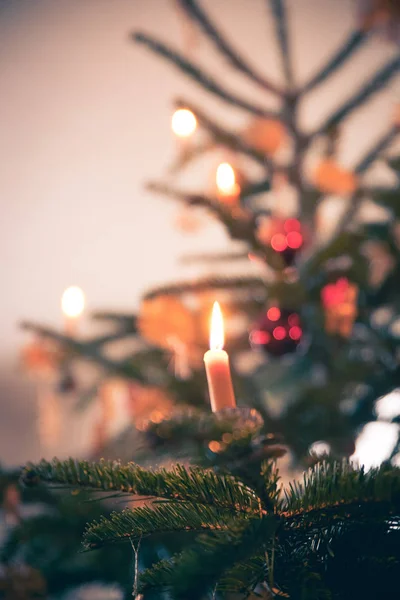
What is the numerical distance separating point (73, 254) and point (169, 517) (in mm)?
1623

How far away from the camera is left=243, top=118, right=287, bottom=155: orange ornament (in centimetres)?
98

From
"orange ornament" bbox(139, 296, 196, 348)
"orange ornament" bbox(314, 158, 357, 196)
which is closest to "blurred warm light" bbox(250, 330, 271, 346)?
"orange ornament" bbox(139, 296, 196, 348)

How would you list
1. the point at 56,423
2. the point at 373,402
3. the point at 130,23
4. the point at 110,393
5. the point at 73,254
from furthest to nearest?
the point at 73,254, the point at 130,23, the point at 56,423, the point at 110,393, the point at 373,402

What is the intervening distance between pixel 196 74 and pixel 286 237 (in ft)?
Result: 1.23

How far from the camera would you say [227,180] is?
765 millimetres

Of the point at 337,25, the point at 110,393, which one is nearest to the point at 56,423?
the point at 110,393

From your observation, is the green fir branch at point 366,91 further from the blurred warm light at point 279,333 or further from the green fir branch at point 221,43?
the blurred warm light at point 279,333

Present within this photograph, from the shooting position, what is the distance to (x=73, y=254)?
1.84 m

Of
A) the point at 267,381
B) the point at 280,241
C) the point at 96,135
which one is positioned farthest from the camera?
the point at 96,135

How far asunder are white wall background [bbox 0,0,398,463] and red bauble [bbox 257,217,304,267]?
2.84 ft

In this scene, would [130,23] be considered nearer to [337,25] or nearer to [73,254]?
[337,25]

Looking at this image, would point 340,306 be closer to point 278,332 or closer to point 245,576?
point 278,332

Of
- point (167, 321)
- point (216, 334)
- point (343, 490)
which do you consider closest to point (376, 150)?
point (167, 321)

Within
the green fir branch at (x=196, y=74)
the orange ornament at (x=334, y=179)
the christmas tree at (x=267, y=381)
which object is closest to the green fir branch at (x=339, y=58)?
the christmas tree at (x=267, y=381)
